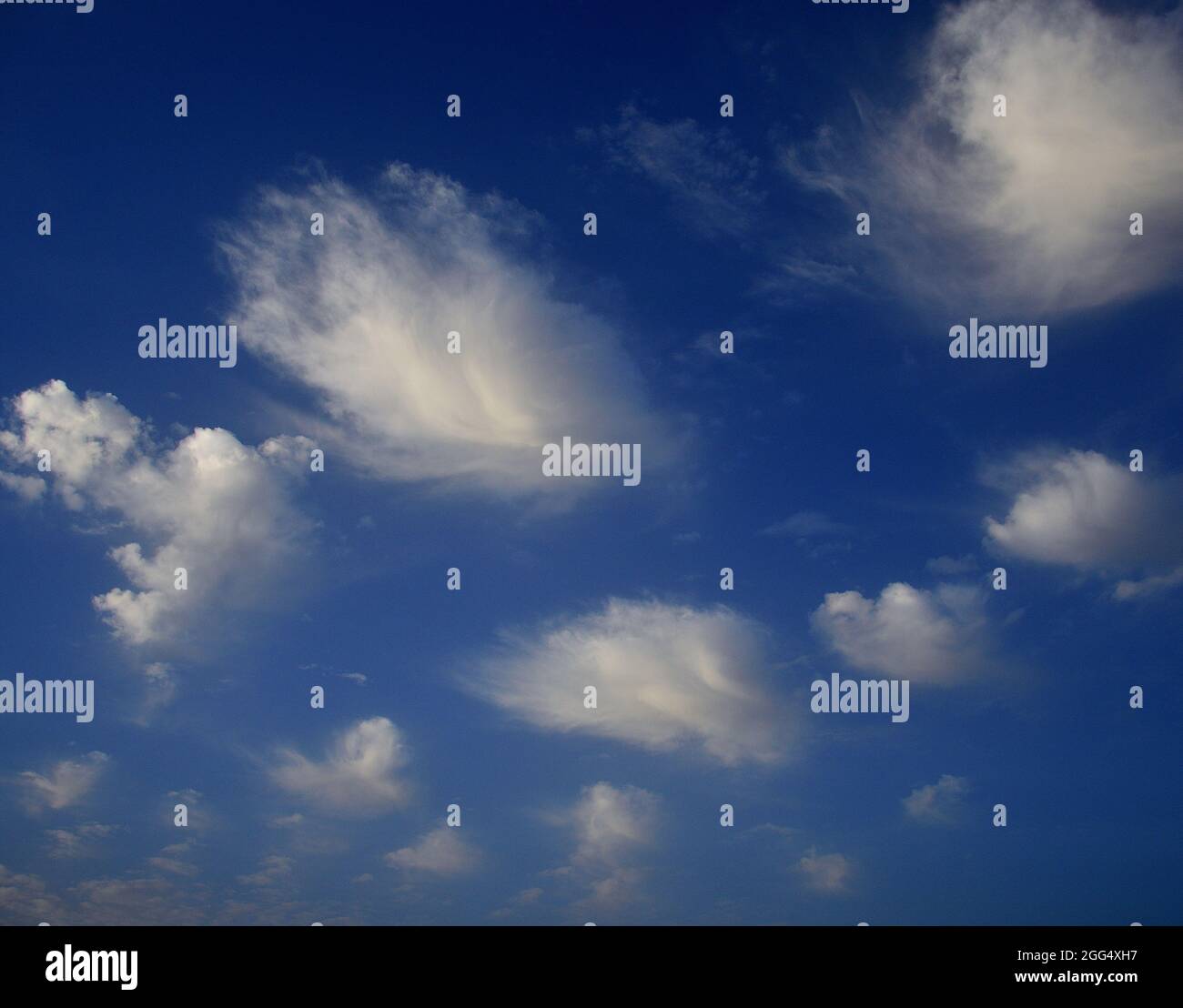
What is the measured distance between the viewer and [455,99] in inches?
921
